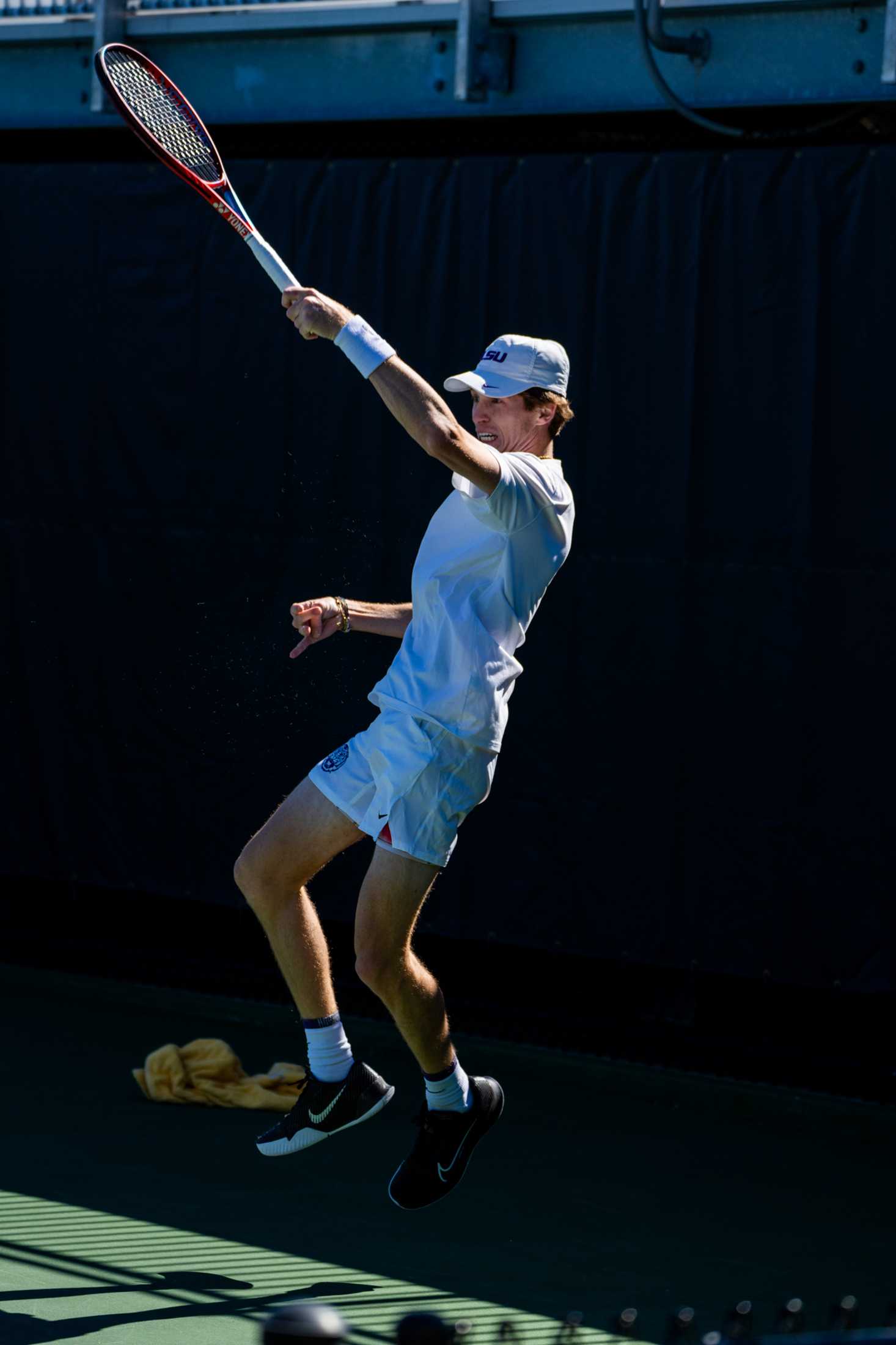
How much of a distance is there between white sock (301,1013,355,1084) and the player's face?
1.32 metres

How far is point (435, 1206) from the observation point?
5125mm

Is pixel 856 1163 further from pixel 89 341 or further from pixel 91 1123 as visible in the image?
pixel 89 341

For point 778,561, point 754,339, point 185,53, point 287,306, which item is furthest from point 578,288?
point 287,306

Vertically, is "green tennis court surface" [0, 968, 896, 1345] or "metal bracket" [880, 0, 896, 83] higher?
"metal bracket" [880, 0, 896, 83]

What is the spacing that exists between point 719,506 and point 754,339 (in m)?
0.50

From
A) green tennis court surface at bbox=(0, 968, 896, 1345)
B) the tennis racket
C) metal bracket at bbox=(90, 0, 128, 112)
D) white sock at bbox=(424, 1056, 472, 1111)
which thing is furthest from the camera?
metal bracket at bbox=(90, 0, 128, 112)

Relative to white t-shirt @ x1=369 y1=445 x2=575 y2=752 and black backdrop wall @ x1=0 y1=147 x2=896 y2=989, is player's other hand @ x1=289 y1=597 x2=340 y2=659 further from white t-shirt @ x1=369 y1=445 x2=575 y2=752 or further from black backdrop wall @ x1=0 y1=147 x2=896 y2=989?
black backdrop wall @ x1=0 y1=147 x2=896 y2=989

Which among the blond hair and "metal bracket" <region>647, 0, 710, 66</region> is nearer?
the blond hair

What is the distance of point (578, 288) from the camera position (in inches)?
254

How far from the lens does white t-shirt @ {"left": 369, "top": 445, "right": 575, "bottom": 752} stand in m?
4.44

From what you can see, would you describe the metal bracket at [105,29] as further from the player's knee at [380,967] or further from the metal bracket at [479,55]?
the player's knee at [380,967]

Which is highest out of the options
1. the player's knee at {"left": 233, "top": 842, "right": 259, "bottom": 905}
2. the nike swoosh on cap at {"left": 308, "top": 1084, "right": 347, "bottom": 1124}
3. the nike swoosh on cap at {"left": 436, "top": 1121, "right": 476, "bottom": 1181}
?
the player's knee at {"left": 233, "top": 842, "right": 259, "bottom": 905}

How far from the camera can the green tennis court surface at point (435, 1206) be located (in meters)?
4.33

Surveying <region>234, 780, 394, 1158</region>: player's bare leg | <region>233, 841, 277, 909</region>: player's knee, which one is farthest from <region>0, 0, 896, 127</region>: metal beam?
<region>233, 841, 277, 909</region>: player's knee
